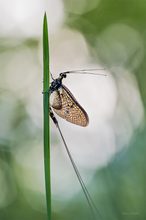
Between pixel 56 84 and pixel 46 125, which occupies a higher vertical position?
pixel 56 84

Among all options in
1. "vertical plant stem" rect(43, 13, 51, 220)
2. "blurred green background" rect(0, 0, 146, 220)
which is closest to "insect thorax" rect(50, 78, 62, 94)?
"blurred green background" rect(0, 0, 146, 220)

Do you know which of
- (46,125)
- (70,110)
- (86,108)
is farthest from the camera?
(86,108)

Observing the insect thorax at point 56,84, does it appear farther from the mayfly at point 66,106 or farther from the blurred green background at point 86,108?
the blurred green background at point 86,108

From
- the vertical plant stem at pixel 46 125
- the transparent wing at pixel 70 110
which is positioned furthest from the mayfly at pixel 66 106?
the vertical plant stem at pixel 46 125

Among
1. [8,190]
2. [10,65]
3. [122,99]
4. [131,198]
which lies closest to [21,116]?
[10,65]

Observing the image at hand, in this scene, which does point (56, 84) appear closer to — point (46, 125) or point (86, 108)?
point (46, 125)

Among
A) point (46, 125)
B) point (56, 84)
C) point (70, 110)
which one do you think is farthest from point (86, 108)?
point (46, 125)
